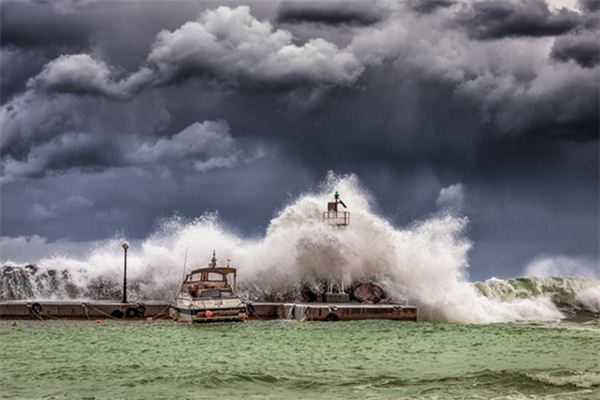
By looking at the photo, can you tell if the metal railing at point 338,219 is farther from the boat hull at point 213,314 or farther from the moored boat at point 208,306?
the boat hull at point 213,314

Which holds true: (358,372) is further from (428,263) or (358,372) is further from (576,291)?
(576,291)

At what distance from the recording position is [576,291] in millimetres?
67750

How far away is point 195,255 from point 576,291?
94.8ft

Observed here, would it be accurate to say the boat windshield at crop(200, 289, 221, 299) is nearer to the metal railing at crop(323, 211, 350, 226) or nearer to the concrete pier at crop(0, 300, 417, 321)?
the concrete pier at crop(0, 300, 417, 321)

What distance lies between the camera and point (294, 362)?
2525 cm

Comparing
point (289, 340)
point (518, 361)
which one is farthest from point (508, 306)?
point (518, 361)

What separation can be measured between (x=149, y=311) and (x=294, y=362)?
1957 centimetres

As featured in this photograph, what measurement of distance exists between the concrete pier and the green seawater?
3266 mm

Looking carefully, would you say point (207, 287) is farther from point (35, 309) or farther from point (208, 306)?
point (35, 309)

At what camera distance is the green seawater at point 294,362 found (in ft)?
65.4

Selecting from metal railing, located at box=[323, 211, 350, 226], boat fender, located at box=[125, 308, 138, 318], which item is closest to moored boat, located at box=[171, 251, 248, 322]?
boat fender, located at box=[125, 308, 138, 318]

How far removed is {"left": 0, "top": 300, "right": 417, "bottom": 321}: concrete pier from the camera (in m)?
42.1

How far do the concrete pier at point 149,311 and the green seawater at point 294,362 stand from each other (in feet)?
10.7

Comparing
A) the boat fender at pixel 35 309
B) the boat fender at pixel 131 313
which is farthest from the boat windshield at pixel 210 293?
the boat fender at pixel 35 309
